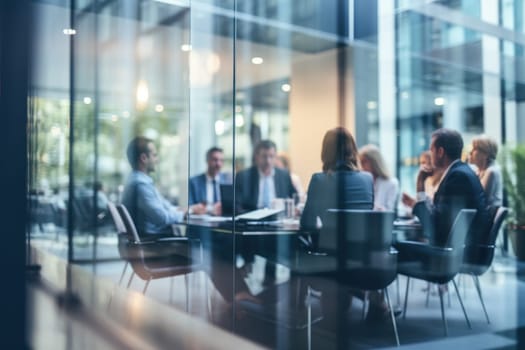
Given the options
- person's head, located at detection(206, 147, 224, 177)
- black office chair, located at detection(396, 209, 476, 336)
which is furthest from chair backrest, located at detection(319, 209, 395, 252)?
person's head, located at detection(206, 147, 224, 177)

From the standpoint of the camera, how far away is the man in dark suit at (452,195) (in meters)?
3.88

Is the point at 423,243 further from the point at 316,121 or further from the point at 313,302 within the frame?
the point at 316,121

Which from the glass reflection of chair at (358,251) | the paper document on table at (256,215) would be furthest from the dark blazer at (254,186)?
the glass reflection of chair at (358,251)

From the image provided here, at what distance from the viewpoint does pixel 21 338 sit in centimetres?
240

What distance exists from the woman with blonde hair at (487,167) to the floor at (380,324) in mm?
495

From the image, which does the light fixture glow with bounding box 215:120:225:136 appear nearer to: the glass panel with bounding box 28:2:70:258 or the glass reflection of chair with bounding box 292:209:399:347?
the glass panel with bounding box 28:2:70:258

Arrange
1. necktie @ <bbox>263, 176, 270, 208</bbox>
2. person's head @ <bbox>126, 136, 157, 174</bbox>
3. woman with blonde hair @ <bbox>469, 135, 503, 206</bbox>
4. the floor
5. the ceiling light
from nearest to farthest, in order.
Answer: the floor
woman with blonde hair @ <bbox>469, 135, 503, 206</bbox>
person's head @ <bbox>126, 136, 157, 174</bbox>
necktie @ <bbox>263, 176, 270, 208</bbox>
the ceiling light

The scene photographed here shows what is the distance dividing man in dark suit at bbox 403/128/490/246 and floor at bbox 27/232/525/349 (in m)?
0.43

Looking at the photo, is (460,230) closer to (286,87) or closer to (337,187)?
(337,187)

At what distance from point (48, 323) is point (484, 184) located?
3.26m

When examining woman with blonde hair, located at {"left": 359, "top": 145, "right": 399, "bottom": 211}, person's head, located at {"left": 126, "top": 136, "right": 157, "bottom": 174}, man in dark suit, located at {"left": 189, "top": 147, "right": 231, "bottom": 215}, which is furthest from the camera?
man in dark suit, located at {"left": 189, "top": 147, "right": 231, "bottom": 215}

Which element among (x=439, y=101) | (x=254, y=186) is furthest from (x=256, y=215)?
(x=439, y=101)

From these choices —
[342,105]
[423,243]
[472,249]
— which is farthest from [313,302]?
[342,105]

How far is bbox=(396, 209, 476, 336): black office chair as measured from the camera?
3.92m
